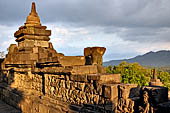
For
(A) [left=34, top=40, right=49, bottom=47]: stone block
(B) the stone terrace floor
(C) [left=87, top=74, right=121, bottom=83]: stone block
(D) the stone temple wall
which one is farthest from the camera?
(A) [left=34, top=40, right=49, bottom=47]: stone block

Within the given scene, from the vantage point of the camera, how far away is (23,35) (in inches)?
334

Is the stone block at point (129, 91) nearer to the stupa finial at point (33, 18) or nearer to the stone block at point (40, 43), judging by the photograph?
the stone block at point (40, 43)

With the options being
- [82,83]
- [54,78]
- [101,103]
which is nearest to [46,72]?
[54,78]

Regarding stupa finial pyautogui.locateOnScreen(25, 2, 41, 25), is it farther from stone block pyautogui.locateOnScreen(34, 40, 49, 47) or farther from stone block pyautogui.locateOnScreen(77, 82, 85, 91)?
stone block pyautogui.locateOnScreen(77, 82, 85, 91)

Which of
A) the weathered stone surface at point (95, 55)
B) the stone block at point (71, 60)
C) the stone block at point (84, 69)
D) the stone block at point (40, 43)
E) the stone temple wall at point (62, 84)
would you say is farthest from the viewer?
the stone block at point (40, 43)

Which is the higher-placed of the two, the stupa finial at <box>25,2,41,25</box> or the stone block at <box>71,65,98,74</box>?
the stupa finial at <box>25,2,41,25</box>

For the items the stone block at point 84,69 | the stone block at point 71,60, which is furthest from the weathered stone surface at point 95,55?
the stone block at point 84,69

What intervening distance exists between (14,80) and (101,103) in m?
5.91

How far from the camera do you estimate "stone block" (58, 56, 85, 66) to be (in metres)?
5.55

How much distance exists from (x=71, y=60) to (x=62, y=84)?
936mm

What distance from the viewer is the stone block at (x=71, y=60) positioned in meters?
5.55

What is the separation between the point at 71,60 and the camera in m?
5.89

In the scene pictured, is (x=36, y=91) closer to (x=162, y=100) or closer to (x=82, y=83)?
(x=82, y=83)

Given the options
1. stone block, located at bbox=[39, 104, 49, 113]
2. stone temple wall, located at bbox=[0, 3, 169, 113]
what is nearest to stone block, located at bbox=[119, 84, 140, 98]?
stone temple wall, located at bbox=[0, 3, 169, 113]
